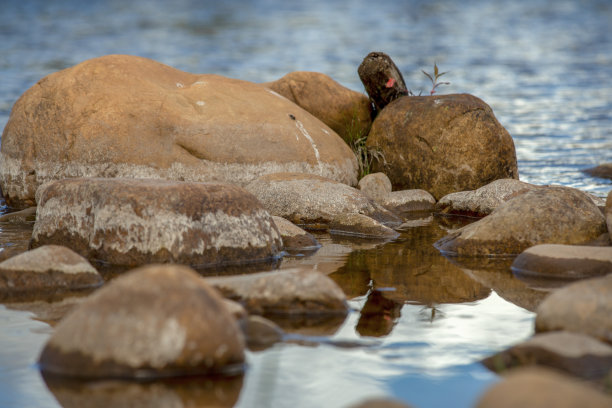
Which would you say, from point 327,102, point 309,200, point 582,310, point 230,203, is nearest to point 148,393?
point 582,310

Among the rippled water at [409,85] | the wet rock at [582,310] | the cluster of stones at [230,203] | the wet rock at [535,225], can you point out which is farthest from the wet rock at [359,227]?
the wet rock at [582,310]

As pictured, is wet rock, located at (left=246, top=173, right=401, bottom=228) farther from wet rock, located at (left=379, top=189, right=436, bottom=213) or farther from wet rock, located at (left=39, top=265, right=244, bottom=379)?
wet rock, located at (left=39, top=265, right=244, bottom=379)

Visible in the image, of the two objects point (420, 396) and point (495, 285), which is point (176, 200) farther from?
point (420, 396)

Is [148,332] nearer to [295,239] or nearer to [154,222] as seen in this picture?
[154,222]

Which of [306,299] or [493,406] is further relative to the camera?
[306,299]

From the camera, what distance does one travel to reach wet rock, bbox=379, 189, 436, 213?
393 inches

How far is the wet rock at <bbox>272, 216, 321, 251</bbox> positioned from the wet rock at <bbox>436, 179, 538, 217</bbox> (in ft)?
8.38

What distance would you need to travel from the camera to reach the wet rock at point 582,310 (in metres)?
4.66

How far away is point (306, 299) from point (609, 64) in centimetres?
2397

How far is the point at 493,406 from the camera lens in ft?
10.2

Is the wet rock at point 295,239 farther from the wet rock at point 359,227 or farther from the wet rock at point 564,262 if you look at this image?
the wet rock at point 564,262

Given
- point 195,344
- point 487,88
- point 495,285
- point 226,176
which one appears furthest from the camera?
point 487,88

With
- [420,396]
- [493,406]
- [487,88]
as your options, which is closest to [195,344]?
[420,396]

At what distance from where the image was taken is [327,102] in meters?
11.3
